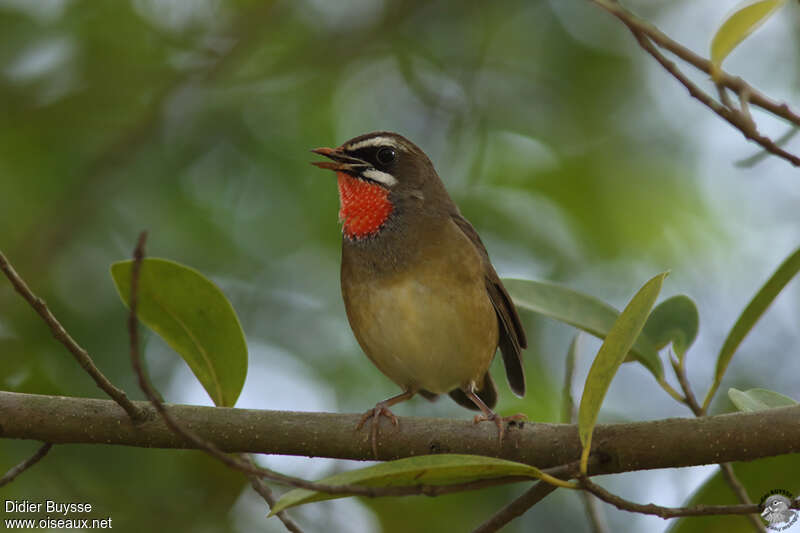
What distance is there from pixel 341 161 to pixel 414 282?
3.04 feet

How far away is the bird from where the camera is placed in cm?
511

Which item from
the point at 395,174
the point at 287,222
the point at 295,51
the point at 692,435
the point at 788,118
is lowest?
the point at 692,435

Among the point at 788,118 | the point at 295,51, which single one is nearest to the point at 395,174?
the point at 295,51

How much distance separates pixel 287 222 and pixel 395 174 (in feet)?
7.21

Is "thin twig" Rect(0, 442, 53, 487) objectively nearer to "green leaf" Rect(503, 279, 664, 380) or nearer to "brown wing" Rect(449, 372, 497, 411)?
"green leaf" Rect(503, 279, 664, 380)

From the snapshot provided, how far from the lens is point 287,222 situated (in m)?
7.76

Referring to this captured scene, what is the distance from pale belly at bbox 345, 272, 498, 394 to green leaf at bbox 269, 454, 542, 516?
5.98 ft

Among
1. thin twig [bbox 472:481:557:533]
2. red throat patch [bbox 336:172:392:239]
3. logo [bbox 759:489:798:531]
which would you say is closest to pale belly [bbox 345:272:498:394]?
red throat patch [bbox 336:172:392:239]

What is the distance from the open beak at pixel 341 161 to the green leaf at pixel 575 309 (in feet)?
4.59

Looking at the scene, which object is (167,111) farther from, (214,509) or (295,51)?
Result: (214,509)

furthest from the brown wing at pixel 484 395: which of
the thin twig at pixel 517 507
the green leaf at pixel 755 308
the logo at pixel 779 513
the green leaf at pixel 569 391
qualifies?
the logo at pixel 779 513

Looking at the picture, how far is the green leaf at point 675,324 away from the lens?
420 cm

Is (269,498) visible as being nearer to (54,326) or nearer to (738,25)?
(54,326)

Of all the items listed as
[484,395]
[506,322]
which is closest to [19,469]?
[506,322]
